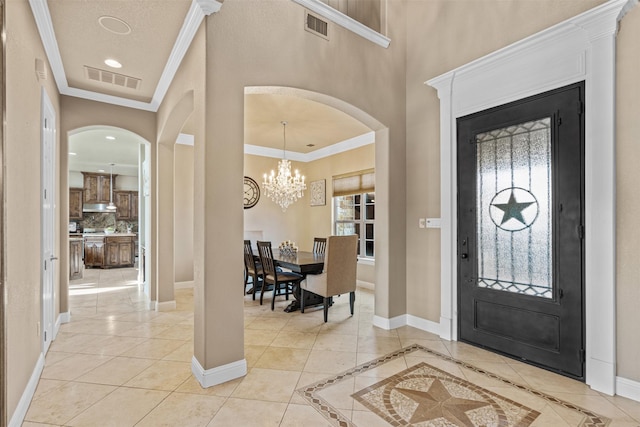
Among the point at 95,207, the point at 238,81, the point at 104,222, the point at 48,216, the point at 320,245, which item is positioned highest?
the point at 238,81

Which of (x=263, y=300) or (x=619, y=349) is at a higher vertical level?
(x=619, y=349)

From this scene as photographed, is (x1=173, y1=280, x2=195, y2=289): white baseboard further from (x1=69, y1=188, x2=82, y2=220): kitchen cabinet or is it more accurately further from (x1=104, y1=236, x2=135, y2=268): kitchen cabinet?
(x1=69, y1=188, x2=82, y2=220): kitchen cabinet

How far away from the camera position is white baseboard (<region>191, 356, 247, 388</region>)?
7.96 feet

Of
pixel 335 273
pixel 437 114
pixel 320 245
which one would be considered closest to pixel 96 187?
pixel 320 245

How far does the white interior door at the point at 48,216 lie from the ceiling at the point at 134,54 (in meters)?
0.59

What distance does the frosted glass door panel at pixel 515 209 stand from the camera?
276 cm

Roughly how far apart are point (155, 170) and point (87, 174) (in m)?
6.98

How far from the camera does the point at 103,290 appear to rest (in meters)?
5.84

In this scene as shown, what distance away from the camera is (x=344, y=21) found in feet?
11.0

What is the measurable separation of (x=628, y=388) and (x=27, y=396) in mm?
4194

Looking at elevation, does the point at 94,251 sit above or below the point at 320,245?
below

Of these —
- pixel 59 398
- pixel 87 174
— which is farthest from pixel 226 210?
pixel 87 174

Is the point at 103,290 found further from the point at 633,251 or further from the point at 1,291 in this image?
the point at 633,251

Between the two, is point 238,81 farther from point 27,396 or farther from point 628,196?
point 628,196
